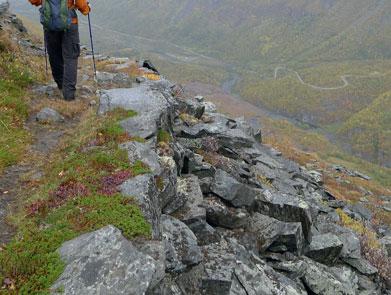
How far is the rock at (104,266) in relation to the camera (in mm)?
7340

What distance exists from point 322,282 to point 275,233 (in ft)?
6.51

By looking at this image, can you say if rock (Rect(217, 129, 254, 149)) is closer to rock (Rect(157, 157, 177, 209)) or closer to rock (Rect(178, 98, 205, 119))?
rock (Rect(178, 98, 205, 119))

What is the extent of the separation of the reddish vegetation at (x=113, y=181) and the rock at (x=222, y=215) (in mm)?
3369

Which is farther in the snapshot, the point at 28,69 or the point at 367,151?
the point at 367,151

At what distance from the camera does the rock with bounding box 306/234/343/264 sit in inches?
601

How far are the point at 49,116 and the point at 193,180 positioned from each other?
5.53 metres

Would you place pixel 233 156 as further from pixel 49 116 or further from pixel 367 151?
Answer: pixel 367 151

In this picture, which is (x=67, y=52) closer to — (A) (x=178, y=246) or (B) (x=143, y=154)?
(B) (x=143, y=154)

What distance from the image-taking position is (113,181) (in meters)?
10.5

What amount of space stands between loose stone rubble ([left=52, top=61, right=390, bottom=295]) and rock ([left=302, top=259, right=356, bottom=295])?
0.03 metres

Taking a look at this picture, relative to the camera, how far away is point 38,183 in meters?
10.9

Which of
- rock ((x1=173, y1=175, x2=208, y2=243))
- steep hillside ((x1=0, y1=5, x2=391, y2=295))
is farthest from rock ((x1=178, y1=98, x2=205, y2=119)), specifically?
rock ((x1=173, y1=175, x2=208, y2=243))

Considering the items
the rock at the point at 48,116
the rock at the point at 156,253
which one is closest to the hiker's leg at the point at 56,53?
the rock at the point at 48,116

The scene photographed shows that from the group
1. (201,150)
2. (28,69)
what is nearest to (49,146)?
(201,150)
